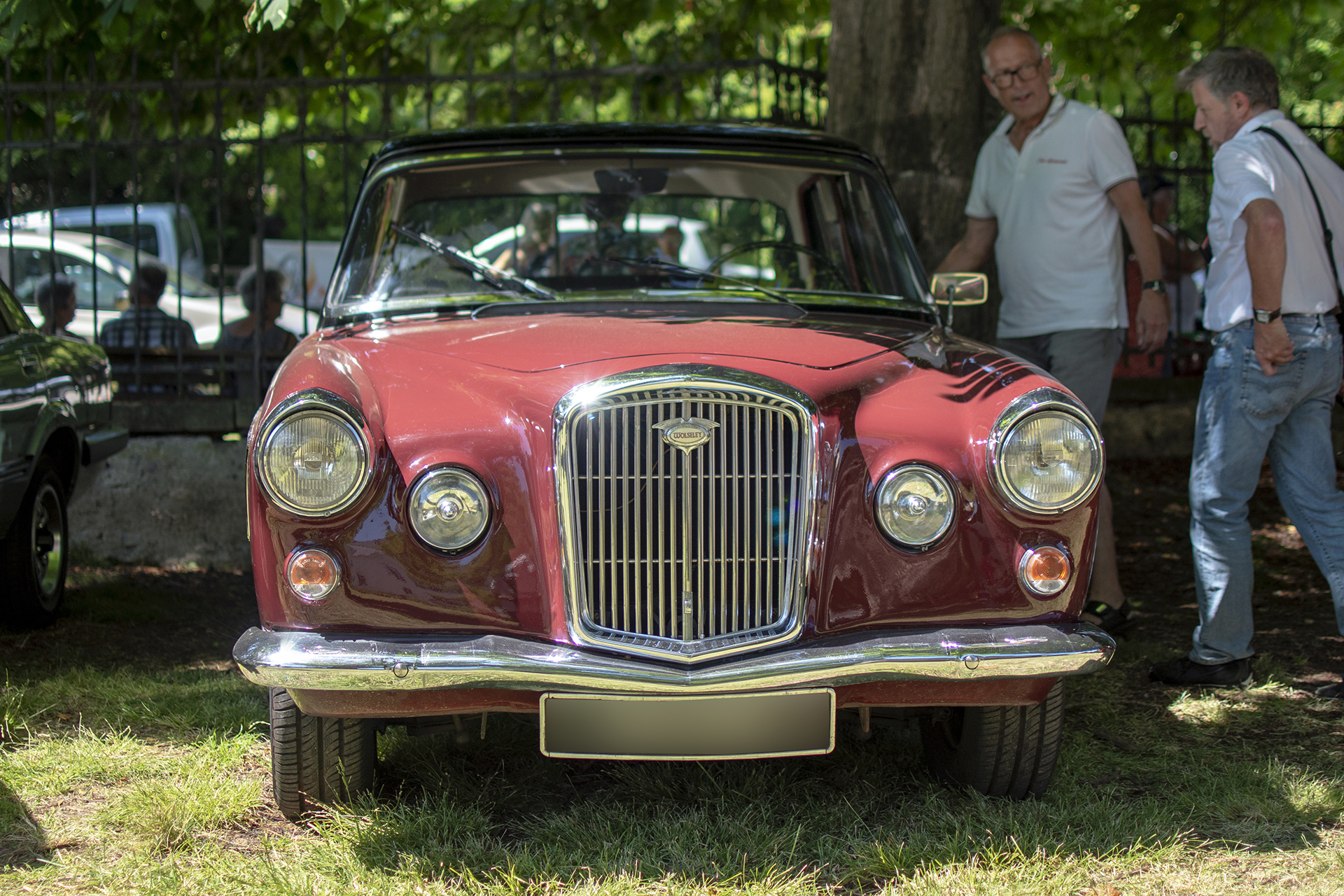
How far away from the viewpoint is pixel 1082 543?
9.00ft

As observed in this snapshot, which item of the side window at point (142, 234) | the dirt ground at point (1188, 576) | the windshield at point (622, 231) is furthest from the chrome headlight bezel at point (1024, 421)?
the side window at point (142, 234)

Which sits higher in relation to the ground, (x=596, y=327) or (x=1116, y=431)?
(x=596, y=327)

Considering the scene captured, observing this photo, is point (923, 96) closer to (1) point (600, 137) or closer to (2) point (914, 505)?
(1) point (600, 137)

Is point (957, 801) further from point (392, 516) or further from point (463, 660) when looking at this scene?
point (392, 516)

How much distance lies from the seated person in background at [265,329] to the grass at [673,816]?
3347 mm

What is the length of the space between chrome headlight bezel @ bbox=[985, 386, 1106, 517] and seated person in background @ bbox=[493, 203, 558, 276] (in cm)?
228

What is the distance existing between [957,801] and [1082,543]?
80 centimetres

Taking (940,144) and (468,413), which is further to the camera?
(940,144)

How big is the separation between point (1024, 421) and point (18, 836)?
265 cm

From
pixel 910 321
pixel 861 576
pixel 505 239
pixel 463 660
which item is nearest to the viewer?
pixel 463 660

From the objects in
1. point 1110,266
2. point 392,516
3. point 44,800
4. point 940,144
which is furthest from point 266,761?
point 940,144

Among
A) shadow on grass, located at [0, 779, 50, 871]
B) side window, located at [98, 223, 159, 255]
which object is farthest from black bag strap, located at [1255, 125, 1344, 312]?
side window, located at [98, 223, 159, 255]

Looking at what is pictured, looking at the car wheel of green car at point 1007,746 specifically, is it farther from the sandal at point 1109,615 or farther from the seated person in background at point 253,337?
the seated person in background at point 253,337

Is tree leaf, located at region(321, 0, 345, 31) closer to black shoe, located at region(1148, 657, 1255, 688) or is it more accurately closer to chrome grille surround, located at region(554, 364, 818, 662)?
chrome grille surround, located at region(554, 364, 818, 662)
